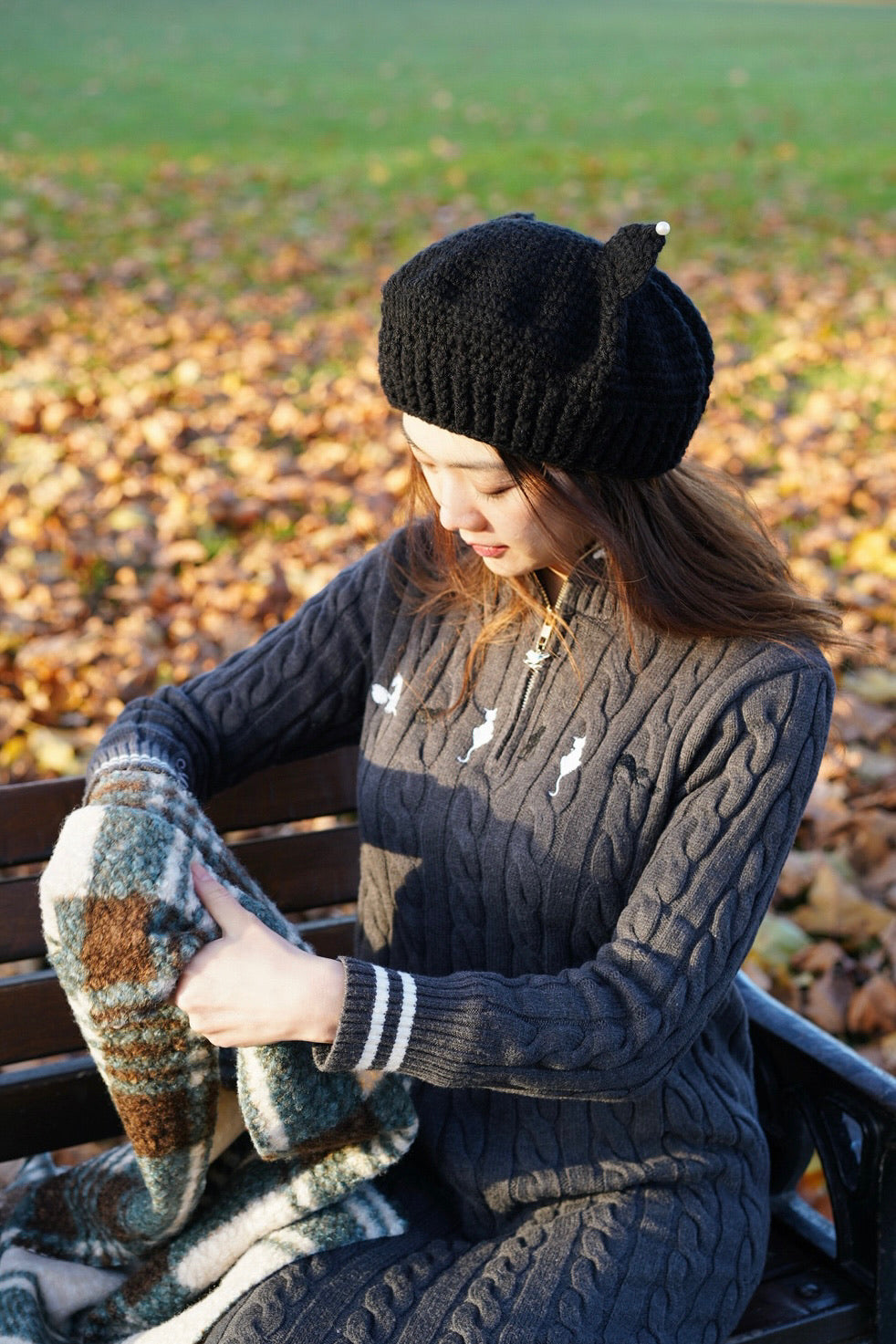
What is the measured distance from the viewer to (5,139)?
1175 centimetres

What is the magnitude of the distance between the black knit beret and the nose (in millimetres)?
104

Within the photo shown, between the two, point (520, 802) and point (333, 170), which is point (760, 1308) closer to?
point (520, 802)

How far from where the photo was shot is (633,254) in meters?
1.57

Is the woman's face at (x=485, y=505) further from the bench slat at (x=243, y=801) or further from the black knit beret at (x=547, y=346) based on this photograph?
the bench slat at (x=243, y=801)

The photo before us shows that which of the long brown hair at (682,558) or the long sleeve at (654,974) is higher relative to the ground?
the long brown hair at (682,558)

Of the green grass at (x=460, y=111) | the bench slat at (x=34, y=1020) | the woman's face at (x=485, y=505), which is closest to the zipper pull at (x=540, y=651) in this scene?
the woman's face at (x=485, y=505)

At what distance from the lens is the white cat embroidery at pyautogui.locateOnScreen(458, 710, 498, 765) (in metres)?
1.97

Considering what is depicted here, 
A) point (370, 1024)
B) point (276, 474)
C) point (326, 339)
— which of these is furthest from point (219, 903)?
point (326, 339)

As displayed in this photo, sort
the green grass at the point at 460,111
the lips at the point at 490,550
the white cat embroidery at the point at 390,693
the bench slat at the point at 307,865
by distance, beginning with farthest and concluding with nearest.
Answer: the green grass at the point at 460,111 → the bench slat at the point at 307,865 → the white cat embroidery at the point at 390,693 → the lips at the point at 490,550

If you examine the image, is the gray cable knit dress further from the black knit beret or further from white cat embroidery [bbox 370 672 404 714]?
the black knit beret

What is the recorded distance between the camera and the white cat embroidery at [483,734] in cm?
197

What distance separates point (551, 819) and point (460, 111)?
47.4ft

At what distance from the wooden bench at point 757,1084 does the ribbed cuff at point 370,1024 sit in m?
0.73

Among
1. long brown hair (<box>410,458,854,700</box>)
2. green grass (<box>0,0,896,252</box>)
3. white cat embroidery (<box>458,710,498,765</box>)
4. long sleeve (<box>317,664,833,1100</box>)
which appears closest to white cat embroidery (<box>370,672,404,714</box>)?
white cat embroidery (<box>458,710,498,765</box>)
